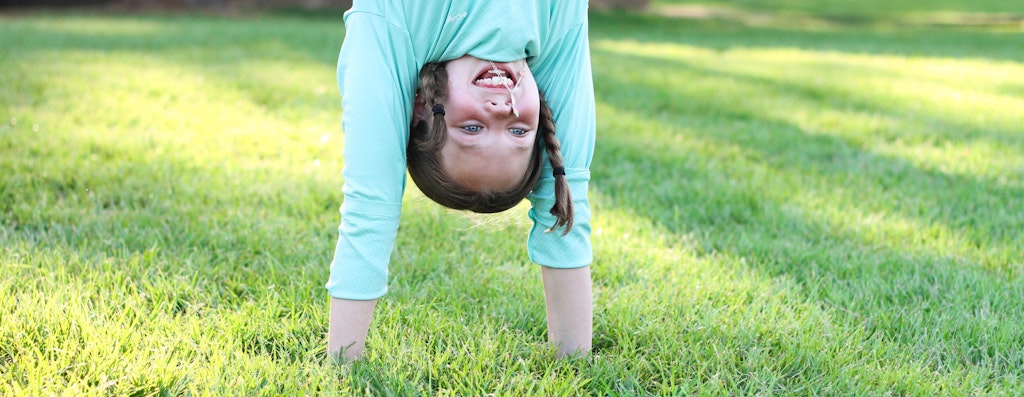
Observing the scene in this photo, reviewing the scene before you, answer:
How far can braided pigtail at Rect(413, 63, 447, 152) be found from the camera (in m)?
1.91

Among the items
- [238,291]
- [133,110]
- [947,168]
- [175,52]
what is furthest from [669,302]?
[175,52]

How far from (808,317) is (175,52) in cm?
719

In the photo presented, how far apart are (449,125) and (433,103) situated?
7 cm

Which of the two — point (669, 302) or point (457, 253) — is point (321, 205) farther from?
point (669, 302)

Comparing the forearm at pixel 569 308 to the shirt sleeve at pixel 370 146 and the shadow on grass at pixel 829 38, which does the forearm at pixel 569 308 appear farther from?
the shadow on grass at pixel 829 38

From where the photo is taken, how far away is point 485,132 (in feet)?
6.24

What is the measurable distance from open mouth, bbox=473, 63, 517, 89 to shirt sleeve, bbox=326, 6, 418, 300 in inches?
6.9

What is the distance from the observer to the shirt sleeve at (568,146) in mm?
2104

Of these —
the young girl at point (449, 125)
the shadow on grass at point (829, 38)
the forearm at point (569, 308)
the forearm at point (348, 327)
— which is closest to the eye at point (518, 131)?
the young girl at point (449, 125)

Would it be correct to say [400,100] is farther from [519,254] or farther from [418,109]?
[519,254]

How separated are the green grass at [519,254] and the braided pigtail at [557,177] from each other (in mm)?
321

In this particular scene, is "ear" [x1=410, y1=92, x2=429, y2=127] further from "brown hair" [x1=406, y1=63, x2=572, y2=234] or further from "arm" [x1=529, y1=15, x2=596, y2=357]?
"arm" [x1=529, y1=15, x2=596, y2=357]

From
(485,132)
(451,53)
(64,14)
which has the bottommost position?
(64,14)

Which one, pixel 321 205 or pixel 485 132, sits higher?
pixel 485 132
